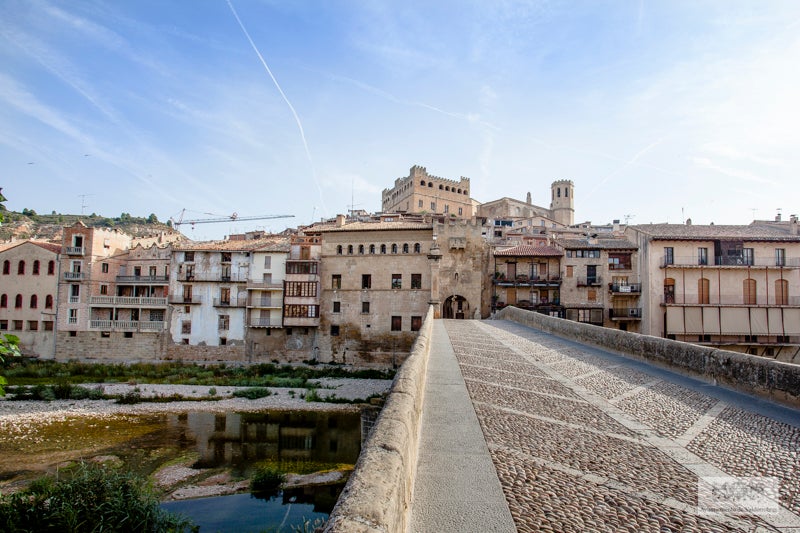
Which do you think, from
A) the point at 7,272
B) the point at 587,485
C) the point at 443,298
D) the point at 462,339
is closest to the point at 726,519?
the point at 587,485

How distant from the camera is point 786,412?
6707mm

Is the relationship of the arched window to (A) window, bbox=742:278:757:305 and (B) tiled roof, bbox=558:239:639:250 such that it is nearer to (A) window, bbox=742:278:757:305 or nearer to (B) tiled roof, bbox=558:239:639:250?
(A) window, bbox=742:278:757:305

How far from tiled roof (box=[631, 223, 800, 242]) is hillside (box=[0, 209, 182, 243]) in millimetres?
63246

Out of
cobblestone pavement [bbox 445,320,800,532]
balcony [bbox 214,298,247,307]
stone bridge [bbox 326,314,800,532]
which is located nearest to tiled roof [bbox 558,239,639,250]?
balcony [bbox 214,298,247,307]

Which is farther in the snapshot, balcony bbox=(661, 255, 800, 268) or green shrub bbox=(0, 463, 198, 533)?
balcony bbox=(661, 255, 800, 268)

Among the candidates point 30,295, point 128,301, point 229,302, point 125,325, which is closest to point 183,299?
point 229,302

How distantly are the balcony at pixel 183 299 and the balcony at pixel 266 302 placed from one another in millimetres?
4824

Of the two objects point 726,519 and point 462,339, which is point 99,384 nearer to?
point 462,339

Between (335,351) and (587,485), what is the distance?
39.7 meters

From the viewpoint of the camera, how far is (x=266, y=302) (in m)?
43.1

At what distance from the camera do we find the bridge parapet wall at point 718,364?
721 centimetres

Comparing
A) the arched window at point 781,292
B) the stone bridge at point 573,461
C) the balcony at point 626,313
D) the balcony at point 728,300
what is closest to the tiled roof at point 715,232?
the arched window at point 781,292

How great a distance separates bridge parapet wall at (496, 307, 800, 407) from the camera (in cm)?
721

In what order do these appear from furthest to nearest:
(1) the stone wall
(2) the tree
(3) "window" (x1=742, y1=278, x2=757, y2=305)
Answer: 1. (3) "window" (x1=742, y1=278, x2=757, y2=305)
2. (2) the tree
3. (1) the stone wall
